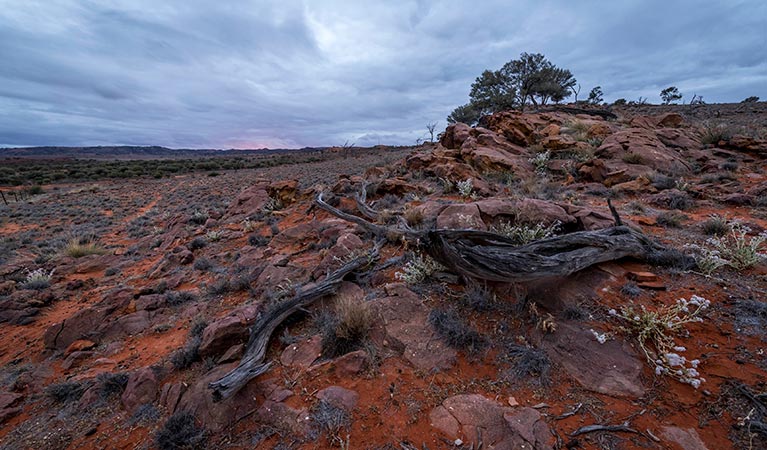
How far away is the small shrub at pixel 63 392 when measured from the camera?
3490 millimetres

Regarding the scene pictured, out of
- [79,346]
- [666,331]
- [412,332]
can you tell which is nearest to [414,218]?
[412,332]

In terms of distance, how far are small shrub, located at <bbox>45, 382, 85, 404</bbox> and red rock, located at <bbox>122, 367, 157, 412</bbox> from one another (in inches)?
25.8

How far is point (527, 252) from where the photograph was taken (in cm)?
346

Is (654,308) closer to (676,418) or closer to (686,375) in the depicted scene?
(686,375)

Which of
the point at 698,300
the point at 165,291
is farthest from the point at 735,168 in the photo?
the point at 165,291

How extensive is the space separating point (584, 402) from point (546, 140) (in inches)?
419

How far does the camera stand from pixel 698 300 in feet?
9.68

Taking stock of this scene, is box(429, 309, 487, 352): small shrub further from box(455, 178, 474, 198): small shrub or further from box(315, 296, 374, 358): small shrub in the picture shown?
box(455, 178, 474, 198): small shrub

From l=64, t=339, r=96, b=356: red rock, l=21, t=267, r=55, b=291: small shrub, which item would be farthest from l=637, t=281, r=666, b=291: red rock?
l=21, t=267, r=55, b=291: small shrub

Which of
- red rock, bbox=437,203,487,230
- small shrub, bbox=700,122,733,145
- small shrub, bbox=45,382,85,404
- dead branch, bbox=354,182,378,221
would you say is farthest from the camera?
small shrub, bbox=700,122,733,145

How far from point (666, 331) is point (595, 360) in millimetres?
734

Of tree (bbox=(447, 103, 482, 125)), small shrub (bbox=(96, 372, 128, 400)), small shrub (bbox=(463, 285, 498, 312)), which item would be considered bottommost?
small shrub (bbox=(96, 372, 128, 400))

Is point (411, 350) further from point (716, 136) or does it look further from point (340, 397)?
point (716, 136)

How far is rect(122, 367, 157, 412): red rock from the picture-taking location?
322 cm
